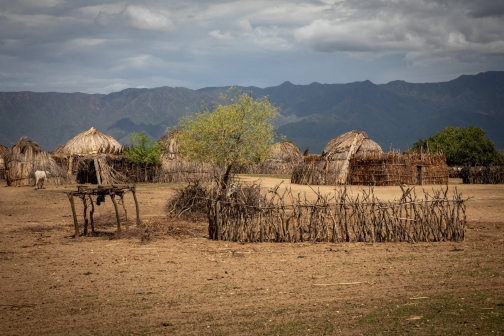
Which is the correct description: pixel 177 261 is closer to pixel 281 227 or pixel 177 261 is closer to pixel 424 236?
pixel 281 227

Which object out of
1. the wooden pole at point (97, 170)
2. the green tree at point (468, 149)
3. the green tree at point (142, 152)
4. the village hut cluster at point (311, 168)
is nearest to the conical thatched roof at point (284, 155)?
the green tree at point (468, 149)

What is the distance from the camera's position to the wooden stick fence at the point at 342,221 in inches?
484

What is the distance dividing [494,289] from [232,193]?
26.2 feet

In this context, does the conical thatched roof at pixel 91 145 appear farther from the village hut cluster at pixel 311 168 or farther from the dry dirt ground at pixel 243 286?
the dry dirt ground at pixel 243 286

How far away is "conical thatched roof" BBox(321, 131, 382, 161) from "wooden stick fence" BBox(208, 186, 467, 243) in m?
18.1

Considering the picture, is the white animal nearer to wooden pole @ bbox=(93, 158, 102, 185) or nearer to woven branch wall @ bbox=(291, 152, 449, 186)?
wooden pole @ bbox=(93, 158, 102, 185)

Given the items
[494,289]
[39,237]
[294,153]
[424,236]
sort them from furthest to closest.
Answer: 1. [294,153]
2. [39,237]
3. [424,236]
4. [494,289]

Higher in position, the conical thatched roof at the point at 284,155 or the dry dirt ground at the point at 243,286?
the conical thatched roof at the point at 284,155

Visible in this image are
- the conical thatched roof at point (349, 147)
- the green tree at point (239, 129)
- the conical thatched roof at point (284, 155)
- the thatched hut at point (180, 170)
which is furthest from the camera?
the conical thatched roof at point (284, 155)

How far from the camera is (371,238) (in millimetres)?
12398

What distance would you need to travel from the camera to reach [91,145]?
1601 inches

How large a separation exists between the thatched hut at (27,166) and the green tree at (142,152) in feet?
13.0

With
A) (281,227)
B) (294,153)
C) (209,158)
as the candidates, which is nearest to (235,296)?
(281,227)

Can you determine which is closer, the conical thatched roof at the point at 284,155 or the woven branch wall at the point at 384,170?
the woven branch wall at the point at 384,170
